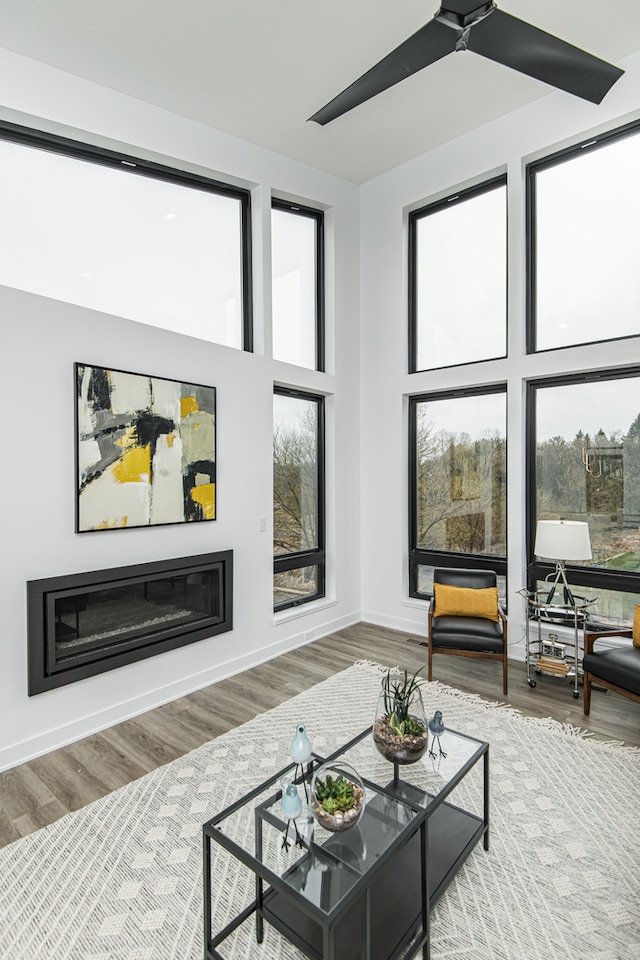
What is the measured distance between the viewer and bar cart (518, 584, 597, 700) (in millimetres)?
3520

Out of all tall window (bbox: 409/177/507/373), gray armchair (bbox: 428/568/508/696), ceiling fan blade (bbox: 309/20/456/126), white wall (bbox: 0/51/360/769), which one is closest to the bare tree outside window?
tall window (bbox: 409/177/507/373)

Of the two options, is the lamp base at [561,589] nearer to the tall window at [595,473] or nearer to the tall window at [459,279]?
the tall window at [595,473]

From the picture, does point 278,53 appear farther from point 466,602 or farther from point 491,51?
point 466,602

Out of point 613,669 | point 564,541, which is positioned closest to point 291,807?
point 613,669

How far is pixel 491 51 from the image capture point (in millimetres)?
2357

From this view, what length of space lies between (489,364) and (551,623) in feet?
6.98

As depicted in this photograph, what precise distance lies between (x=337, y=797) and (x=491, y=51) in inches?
124

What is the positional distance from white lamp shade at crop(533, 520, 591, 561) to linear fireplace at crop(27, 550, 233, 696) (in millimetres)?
2243

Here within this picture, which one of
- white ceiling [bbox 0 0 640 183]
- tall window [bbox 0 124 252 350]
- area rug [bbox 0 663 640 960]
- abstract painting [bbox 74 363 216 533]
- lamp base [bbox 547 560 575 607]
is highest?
white ceiling [bbox 0 0 640 183]

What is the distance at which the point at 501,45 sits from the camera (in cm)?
231

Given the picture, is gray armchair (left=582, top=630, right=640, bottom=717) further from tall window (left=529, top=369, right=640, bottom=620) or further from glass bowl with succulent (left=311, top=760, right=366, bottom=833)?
glass bowl with succulent (left=311, top=760, right=366, bottom=833)

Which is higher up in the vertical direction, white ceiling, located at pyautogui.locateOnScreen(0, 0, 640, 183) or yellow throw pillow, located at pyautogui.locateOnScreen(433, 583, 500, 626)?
white ceiling, located at pyautogui.locateOnScreen(0, 0, 640, 183)

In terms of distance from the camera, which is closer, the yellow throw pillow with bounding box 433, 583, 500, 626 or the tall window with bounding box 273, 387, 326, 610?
the yellow throw pillow with bounding box 433, 583, 500, 626

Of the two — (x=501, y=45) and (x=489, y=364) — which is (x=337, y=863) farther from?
(x=489, y=364)
